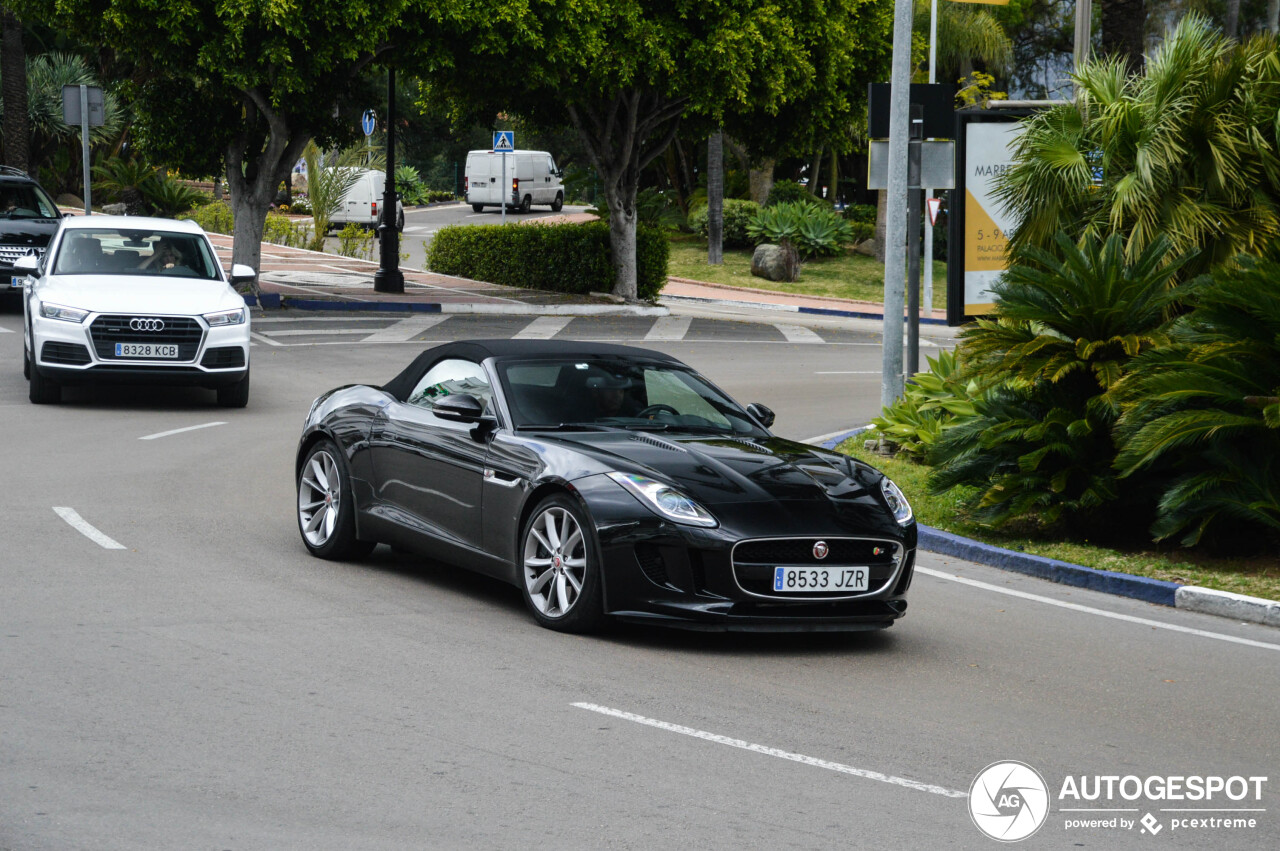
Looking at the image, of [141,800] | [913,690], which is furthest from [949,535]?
[141,800]

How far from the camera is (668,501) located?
7.19m

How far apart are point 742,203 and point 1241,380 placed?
37.6 meters

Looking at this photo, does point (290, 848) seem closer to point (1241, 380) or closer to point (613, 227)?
point (1241, 380)

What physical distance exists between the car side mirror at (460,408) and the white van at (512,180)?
57103 mm

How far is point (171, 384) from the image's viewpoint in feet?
50.8

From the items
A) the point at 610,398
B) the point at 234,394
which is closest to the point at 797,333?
the point at 234,394

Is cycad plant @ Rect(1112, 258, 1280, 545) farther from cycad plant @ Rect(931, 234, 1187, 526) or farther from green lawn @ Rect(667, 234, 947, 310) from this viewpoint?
green lawn @ Rect(667, 234, 947, 310)

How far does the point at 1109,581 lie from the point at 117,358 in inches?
388

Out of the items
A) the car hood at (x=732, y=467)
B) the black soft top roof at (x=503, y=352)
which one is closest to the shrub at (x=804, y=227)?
the black soft top roof at (x=503, y=352)

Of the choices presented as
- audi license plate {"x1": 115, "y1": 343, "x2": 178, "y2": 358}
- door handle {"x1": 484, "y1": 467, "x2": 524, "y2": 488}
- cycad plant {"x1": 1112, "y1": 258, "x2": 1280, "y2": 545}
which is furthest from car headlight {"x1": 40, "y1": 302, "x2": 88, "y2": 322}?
cycad plant {"x1": 1112, "y1": 258, "x2": 1280, "y2": 545}

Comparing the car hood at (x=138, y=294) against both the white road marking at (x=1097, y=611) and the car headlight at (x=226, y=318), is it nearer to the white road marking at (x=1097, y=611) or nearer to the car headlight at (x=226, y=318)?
the car headlight at (x=226, y=318)

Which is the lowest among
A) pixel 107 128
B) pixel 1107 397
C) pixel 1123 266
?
pixel 1107 397

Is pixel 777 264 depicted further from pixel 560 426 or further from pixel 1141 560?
pixel 560 426

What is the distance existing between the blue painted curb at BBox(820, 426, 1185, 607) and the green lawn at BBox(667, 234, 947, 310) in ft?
88.4
